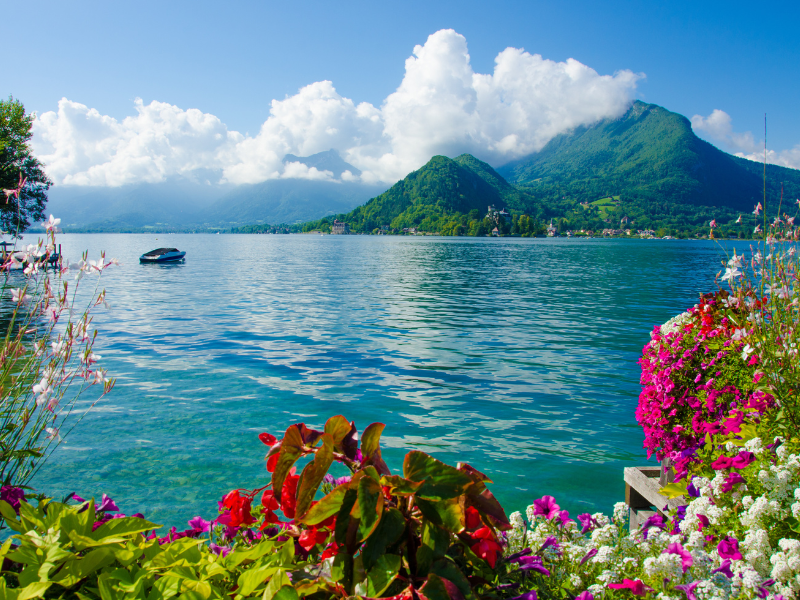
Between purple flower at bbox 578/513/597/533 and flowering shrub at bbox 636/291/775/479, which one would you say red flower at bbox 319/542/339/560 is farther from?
flowering shrub at bbox 636/291/775/479

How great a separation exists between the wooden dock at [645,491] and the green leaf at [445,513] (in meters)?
3.67

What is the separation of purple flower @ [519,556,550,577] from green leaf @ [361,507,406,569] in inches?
24.9

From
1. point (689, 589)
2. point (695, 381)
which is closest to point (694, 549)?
point (689, 589)

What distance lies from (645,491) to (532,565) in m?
3.52

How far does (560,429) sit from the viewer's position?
8.29 metres

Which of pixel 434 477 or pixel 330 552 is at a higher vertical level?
pixel 434 477

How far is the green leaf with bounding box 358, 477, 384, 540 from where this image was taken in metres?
1.47

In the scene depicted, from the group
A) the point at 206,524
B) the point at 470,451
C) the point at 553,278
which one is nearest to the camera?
the point at 206,524

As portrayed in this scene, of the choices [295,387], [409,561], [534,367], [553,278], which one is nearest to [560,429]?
[534,367]

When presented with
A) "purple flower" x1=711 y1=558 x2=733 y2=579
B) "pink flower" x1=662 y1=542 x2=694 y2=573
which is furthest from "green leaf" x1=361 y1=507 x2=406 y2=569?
"purple flower" x1=711 y1=558 x2=733 y2=579

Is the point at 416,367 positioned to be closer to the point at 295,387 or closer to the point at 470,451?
the point at 295,387

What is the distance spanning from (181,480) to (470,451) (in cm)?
413

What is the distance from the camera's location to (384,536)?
153 cm

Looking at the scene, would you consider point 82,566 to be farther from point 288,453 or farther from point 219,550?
point 288,453
